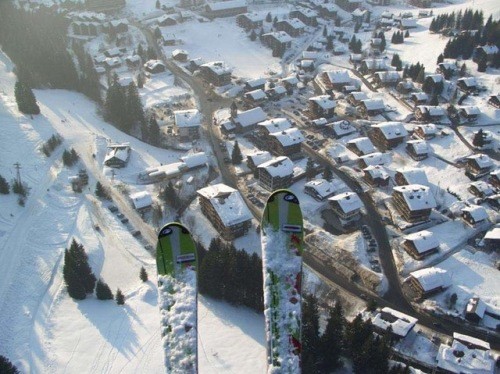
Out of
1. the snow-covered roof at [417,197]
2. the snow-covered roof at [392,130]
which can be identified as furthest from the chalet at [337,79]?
the snow-covered roof at [417,197]

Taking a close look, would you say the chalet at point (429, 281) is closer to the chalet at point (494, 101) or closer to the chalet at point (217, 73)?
the chalet at point (494, 101)

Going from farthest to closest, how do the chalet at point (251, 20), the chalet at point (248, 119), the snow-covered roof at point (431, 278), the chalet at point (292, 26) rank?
the chalet at point (251, 20), the chalet at point (292, 26), the chalet at point (248, 119), the snow-covered roof at point (431, 278)

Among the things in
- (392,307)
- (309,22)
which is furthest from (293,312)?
(309,22)

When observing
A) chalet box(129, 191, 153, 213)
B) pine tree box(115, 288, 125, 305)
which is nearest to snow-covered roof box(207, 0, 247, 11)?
chalet box(129, 191, 153, 213)

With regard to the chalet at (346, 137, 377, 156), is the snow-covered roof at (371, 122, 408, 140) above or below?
above

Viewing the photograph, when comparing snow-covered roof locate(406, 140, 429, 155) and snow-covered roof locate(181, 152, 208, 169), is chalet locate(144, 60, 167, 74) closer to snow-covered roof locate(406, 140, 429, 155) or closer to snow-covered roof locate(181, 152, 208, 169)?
snow-covered roof locate(181, 152, 208, 169)

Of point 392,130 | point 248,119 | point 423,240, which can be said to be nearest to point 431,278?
point 423,240

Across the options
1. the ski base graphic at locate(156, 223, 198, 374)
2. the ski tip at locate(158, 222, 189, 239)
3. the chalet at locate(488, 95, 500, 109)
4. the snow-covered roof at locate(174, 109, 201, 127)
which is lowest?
the chalet at locate(488, 95, 500, 109)
